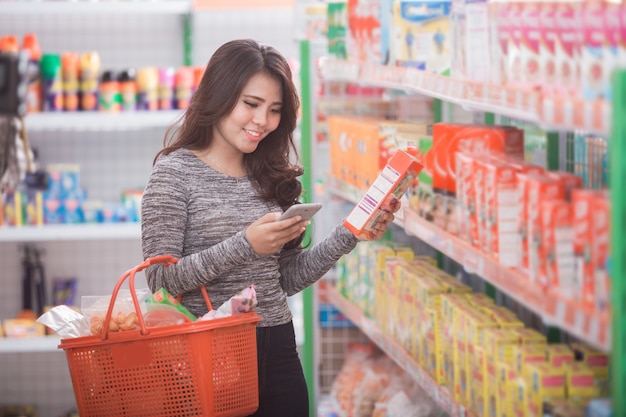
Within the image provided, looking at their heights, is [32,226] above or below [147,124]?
below

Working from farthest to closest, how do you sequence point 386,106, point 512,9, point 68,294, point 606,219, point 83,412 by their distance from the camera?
point 68,294
point 386,106
point 83,412
point 512,9
point 606,219

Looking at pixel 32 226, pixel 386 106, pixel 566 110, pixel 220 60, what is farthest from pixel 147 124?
pixel 566 110

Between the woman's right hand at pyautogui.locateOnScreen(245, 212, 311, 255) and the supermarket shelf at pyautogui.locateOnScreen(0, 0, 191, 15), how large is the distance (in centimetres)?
293

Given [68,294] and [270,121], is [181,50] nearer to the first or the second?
[68,294]

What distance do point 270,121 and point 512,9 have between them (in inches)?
33.6

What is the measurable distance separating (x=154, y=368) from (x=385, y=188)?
2.71 feet

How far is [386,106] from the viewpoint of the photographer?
4918mm

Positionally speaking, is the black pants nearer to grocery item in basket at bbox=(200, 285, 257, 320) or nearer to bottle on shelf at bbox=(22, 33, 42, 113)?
grocery item in basket at bbox=(200, 285, 257, 320)

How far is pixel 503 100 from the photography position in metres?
2.26

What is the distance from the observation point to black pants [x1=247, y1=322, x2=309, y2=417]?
9.48 ft

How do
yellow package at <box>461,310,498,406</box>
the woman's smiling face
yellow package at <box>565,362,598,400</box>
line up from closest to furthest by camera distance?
1. yellow package at <box>565,362,598,400</box>
2. yellow package at <box>461,310,498,406</box>
3. the woman's smiling face

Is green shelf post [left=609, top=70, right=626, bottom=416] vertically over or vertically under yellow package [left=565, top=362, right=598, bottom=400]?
over

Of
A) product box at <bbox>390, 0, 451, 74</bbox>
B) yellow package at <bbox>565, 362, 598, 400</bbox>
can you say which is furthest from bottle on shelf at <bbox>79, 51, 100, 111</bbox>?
yellow package at <bbox>565, 362, 598, 400</bbox>

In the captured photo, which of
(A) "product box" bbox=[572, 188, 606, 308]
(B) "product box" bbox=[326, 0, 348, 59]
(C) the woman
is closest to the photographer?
(A) "product box" bbox=[572, 188, 606, 308]
